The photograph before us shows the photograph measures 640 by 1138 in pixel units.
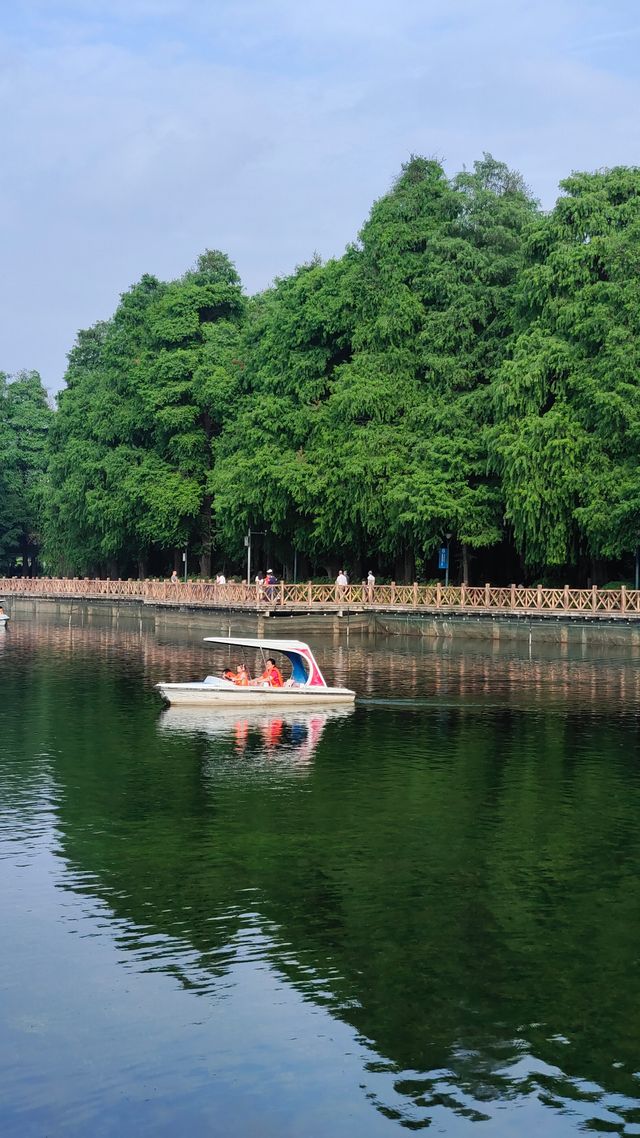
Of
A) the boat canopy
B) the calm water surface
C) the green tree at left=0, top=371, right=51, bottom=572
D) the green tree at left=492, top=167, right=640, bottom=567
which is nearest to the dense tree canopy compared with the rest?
the green tree at left=492, top=167, right=640, bottom=567

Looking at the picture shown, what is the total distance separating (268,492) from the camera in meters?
65.9

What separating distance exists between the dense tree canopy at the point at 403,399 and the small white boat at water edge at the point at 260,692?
793 inches

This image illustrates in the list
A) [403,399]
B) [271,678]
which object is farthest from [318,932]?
[403,399]

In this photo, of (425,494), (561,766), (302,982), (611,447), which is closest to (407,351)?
(425,494)

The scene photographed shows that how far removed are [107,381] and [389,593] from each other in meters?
32.2

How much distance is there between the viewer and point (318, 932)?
15.7 meters

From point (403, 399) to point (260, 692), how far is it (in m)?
30.3

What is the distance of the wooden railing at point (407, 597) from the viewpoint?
54281mm

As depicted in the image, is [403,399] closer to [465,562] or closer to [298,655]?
[465,562]

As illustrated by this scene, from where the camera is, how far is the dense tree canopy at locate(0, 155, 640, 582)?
5428 centimetres

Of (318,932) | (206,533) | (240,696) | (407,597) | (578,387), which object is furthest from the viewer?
(206,533)

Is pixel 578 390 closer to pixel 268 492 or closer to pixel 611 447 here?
pixel 611 447

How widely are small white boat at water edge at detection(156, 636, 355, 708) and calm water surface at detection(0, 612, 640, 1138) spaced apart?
3.30m

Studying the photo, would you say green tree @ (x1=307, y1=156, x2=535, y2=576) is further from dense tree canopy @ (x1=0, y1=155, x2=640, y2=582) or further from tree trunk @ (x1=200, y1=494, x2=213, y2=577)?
tree trunk @ (x1=200, y1=494, x2=213, y2=577)
